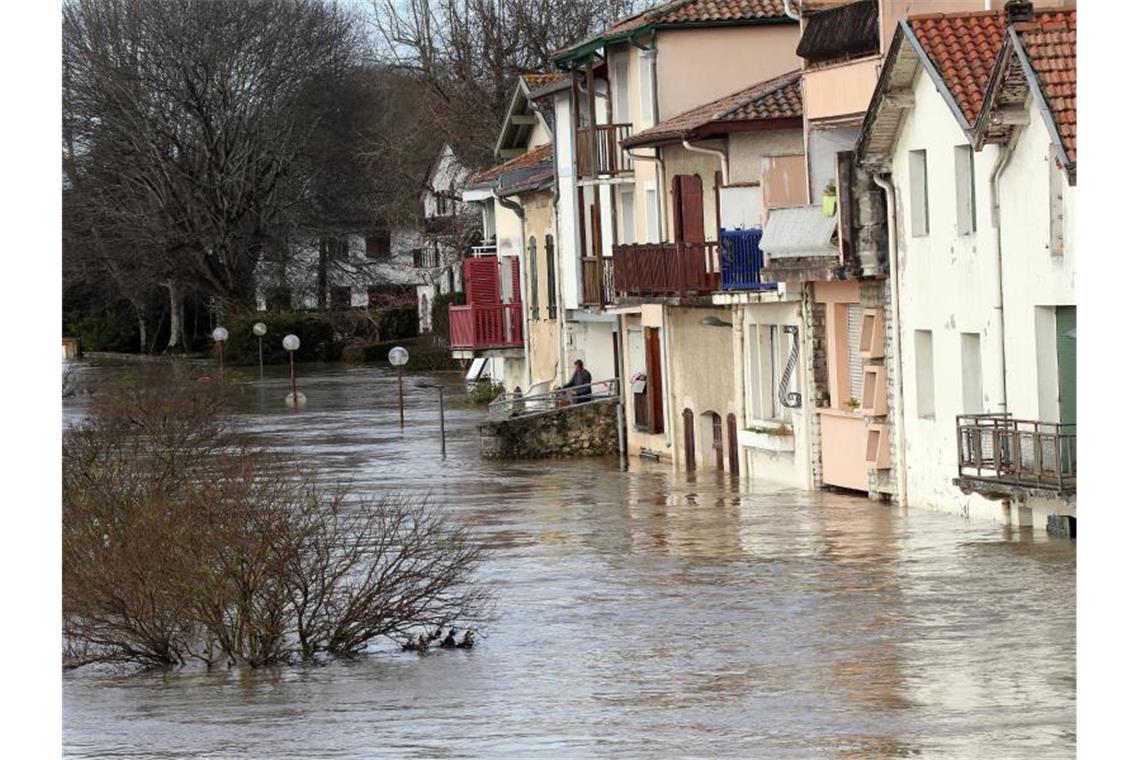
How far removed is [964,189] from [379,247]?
7996 centimetres

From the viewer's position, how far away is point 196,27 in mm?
93875

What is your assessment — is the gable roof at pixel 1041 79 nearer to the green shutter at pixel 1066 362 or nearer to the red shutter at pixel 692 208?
the green shutter at pixel 1066 362

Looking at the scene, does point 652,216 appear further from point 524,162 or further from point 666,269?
point 524,162

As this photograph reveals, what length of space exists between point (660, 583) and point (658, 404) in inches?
749

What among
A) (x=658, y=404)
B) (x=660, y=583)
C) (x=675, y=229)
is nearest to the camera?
(x=660, y=583)

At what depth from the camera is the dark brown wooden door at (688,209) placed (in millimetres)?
40969

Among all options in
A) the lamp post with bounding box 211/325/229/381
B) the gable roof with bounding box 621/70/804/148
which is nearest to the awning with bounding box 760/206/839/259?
the gable roof with bounding box 621/70/804/148

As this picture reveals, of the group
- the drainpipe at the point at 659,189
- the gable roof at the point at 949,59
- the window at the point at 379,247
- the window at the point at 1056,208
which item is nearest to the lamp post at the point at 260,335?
the window at the point at 379,247

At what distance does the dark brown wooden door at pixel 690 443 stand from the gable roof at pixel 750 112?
223 inches

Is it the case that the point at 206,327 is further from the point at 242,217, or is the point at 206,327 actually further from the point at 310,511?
the point at 310,511

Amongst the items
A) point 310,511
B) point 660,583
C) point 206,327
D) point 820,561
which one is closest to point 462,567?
point 310,511

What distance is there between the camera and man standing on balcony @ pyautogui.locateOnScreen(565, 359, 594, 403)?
48375 millimetres

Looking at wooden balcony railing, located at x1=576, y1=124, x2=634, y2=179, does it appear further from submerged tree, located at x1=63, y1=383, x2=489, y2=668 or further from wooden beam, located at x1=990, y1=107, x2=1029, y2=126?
submerged tree, located at x1=63, y1=383, x2=489, y2=668

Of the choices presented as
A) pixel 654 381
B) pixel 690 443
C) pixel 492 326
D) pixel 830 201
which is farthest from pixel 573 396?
pixel 830 201
